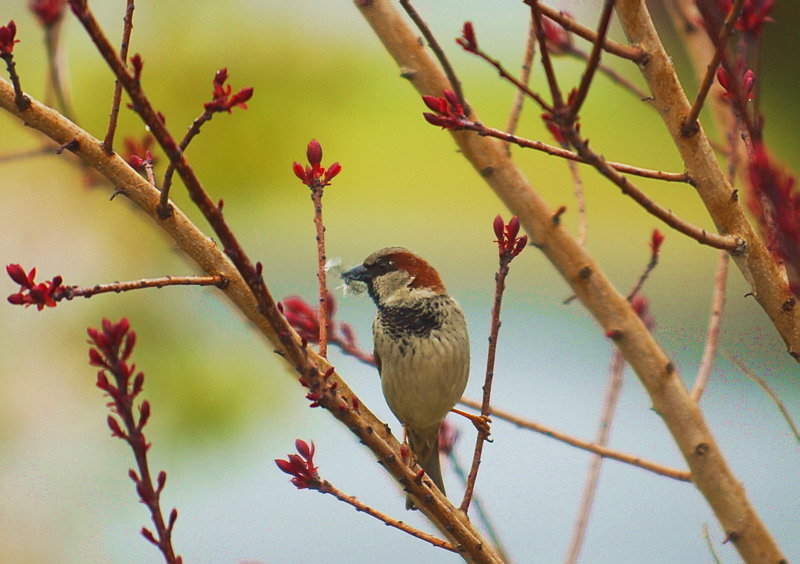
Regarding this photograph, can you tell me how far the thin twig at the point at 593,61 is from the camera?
1.44 ft

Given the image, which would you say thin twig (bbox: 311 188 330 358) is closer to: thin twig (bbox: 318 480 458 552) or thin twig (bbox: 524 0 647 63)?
thin twig (bbox: 318 480 458 552)

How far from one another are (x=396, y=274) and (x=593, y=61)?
0.75m

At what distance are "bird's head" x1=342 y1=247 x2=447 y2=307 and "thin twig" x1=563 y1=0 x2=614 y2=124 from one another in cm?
70

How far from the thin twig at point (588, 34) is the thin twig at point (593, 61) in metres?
0.08

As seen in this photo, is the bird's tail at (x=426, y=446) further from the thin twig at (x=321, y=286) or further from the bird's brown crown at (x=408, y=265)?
the thin twig at (x=321, y=286)

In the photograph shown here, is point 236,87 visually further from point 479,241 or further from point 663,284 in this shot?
point 663,284

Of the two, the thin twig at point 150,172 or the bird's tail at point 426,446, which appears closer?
the thin twig at point 150,172

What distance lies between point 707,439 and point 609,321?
13 cm

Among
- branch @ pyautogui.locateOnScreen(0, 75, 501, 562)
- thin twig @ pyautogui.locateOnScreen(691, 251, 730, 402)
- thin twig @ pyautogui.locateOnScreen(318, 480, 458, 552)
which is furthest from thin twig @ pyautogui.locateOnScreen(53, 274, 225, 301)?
thin twig @ pyautogui.locateOnScreen(691, 251, 730, 402)

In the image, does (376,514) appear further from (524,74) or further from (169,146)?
(524,74)

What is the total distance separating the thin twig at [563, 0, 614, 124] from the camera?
0.44 metres

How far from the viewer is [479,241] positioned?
8.80 ft

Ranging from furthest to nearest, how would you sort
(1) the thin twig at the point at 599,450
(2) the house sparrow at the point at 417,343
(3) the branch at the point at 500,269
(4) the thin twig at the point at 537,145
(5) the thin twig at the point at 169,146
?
(2) the house sparrow at the point at 417,343 → (1) the thin twig at the point at 599,450 → (3) the branch at the point at 500,269 → (4) the thin twig at the point at 537,145 → (5) the thin twig at the point at 169,146

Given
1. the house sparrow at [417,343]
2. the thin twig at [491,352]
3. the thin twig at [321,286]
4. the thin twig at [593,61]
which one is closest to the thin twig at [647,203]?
the thin twig at [593,61]
